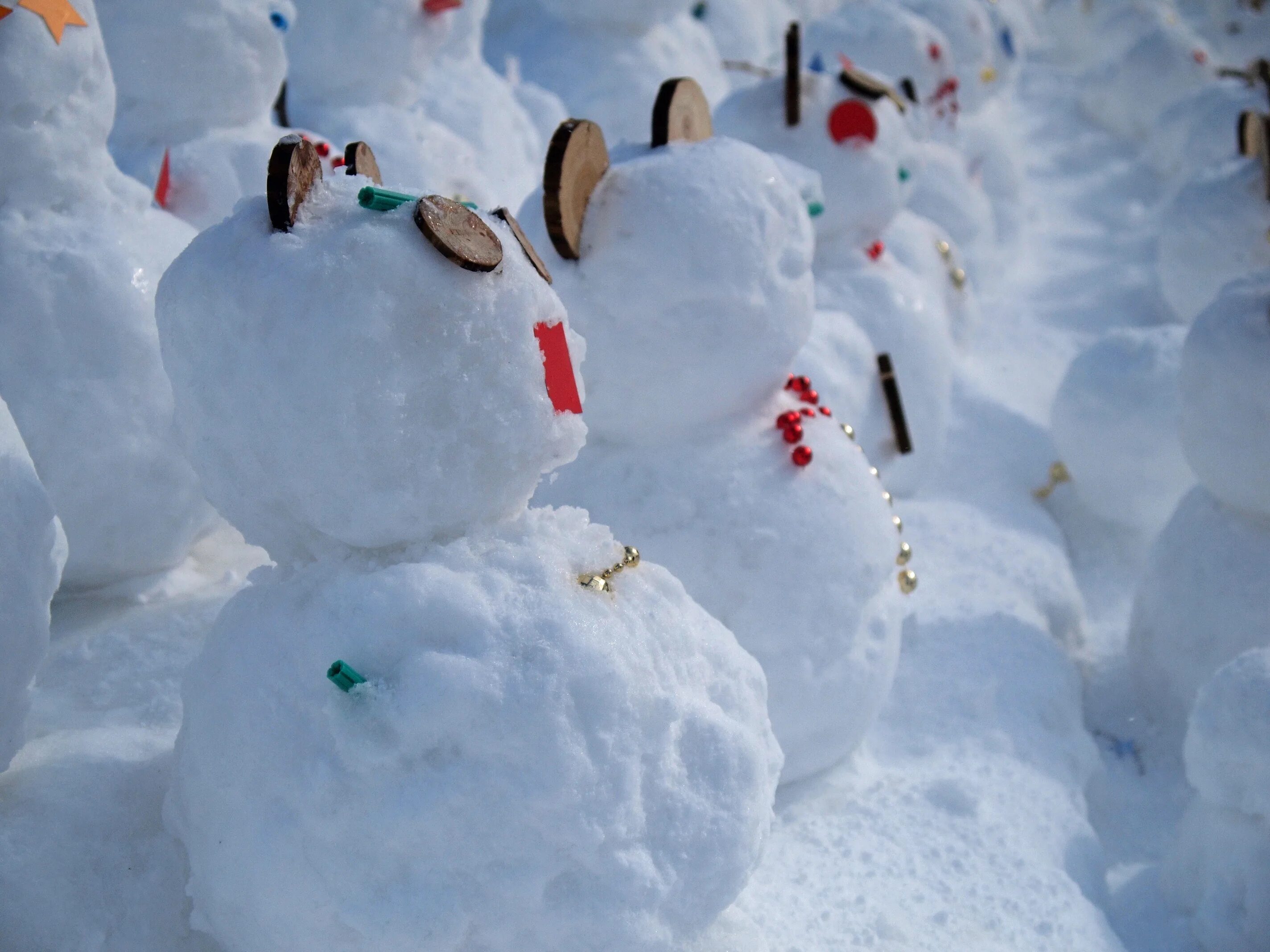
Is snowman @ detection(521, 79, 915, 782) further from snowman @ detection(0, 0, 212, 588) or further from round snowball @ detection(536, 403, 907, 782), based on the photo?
snowman @ detection(0, 0, 212, 588)

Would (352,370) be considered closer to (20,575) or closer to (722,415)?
(20,575)

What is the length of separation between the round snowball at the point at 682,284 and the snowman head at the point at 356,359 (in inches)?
16.0

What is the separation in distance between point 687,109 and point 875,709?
790 mm

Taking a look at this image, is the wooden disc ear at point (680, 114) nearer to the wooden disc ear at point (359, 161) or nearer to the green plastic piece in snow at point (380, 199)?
the wooden disc ear at point (359, 161)

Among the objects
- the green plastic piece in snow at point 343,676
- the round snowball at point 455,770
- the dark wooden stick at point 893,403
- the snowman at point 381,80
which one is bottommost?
the dark wooden stick at point 893,403

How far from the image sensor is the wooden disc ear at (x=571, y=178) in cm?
128

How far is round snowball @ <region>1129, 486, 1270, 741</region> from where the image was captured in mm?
1754

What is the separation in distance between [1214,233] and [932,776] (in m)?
1.81

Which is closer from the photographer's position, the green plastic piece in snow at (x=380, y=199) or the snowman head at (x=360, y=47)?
the green plastic piece in snow at (x=380, y=199)

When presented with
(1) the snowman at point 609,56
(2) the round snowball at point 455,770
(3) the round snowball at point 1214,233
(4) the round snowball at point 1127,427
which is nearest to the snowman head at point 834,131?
(4) the round snowball at point 1127,427

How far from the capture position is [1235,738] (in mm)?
1402

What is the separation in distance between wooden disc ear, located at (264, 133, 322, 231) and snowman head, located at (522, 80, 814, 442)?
1.37ft

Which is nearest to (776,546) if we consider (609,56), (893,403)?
(893,403)

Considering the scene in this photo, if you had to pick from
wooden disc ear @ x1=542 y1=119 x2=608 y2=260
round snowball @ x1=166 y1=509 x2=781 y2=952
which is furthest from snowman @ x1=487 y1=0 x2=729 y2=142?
round snowball @ x1=166 y1=509 x2=781 y2=952
